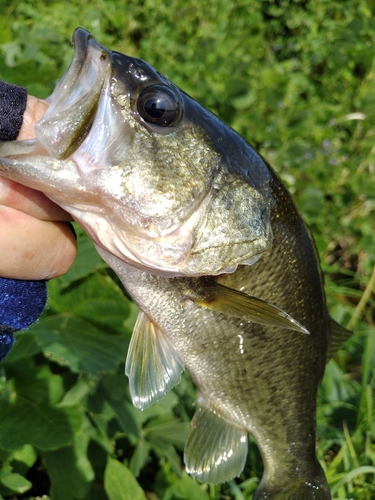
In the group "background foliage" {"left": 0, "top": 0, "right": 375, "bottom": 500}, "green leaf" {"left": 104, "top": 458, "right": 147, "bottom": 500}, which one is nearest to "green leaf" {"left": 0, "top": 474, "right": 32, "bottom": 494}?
"background foliage" {"left": 0, "top": 0, "right": 375, "bottom": 500}

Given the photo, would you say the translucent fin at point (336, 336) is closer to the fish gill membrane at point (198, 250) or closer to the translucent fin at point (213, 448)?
the fish gill membrane at point (198, 250)

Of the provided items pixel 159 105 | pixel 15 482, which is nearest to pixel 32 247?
pixel 159 105

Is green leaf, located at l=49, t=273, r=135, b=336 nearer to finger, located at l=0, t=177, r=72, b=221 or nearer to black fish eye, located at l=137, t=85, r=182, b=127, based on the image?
finger, located at l=0, t=177, r=72, b=221

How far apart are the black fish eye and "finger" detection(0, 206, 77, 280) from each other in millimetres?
300

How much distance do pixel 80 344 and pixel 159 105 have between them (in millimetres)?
728

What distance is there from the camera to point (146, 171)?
978 mm

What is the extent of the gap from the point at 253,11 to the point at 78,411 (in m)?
4.11

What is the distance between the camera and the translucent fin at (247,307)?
107 cm

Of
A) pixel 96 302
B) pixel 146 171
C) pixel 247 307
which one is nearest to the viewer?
pixel 146 171

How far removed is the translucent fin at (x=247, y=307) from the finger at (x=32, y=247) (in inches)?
13.5

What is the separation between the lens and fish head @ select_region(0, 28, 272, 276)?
89 centimetres

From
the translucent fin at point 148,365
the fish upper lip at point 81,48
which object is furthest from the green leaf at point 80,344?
the fish upper lip at point 81,48

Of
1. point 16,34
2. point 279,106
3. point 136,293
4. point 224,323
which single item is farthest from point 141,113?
point 279,106

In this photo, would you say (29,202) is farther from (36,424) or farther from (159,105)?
(36,424)
